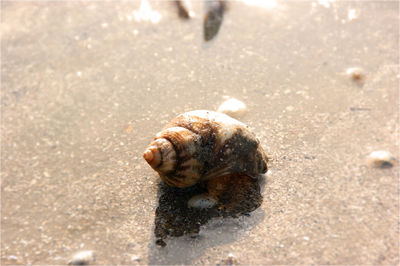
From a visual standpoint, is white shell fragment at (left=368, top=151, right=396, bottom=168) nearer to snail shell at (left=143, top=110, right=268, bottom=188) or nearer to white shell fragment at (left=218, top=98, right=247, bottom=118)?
snail shell at (left=143, top=110, right=268, bottom=188)

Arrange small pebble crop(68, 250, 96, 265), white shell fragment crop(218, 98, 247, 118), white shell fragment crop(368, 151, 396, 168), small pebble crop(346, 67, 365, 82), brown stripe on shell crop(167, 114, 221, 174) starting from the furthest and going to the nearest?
1. small pebble crop(346, 67, 365, 82)
2. white shell fragment crop(218, 98, 247, 118)
3. white shell fragment crop(368, 151, 396, 168)
4. brown stripe on shell crop(167, 114, 221, 174)
5. small pebble crop(68, 250, 96, 265)

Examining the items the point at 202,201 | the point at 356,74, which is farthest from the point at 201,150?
the point at 356,74

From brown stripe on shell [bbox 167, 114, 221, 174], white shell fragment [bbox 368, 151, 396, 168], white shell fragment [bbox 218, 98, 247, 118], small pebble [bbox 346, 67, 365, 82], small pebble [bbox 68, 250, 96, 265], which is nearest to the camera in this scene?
small pebble [bbox 68, 250, 96, 265]

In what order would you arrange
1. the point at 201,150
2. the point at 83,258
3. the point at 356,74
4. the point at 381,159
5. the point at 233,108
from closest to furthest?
the point at 83,258
the point at 201,150
the point at 381,159
the point at 233,108
the point at 356,74

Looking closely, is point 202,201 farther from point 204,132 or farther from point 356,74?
point 356,74

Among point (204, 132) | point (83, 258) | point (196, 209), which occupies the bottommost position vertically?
point (83, 258)

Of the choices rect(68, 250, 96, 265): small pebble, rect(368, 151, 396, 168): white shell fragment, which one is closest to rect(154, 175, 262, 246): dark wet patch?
rect(68, 250, 96, 265): small pebble
